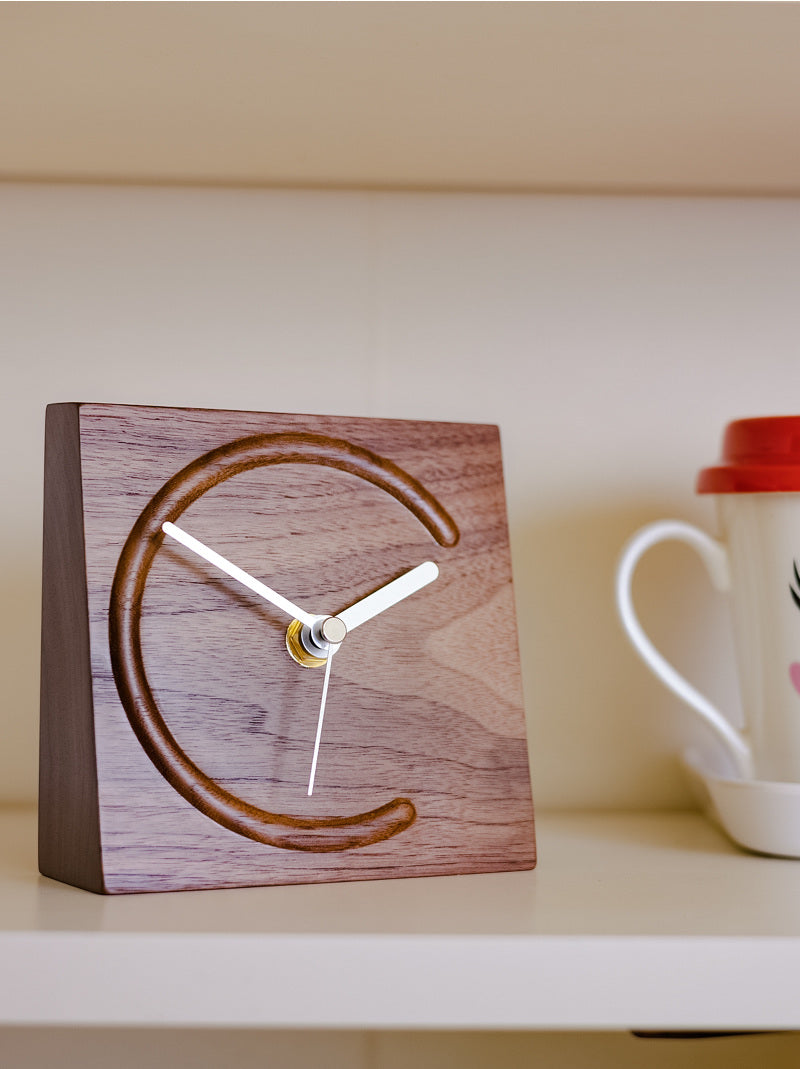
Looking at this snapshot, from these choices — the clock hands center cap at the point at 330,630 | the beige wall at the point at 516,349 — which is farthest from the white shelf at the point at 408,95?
the clock hands center cap at the point at 330,630

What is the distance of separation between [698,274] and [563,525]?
20 cm

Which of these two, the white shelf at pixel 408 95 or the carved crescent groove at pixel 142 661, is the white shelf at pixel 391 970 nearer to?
the carved crescent groove at pixel 142 661

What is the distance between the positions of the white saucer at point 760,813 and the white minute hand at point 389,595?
20cm

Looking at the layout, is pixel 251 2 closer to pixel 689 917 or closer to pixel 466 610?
pixel 466 610

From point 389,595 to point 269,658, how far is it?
0.07 meters

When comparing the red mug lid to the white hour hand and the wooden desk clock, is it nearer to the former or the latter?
the wooden desk clock

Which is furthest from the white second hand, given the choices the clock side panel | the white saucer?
the white saucer

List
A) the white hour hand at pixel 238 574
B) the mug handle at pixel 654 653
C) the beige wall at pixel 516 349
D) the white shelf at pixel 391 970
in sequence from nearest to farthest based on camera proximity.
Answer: the white shelf at pixel 391 970 < the white hour hand at pixel 238 574 < the mug handle at pixel 654 653 < the beige wall at pixel 516 349

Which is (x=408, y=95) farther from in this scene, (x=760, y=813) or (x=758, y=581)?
(x=760, y=813)

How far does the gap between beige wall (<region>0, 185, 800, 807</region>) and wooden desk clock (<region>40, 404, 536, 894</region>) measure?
0.18m

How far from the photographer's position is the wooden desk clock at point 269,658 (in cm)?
51

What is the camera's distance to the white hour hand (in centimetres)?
53

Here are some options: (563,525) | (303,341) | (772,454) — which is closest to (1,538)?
(303,341)

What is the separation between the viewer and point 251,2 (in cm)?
53
